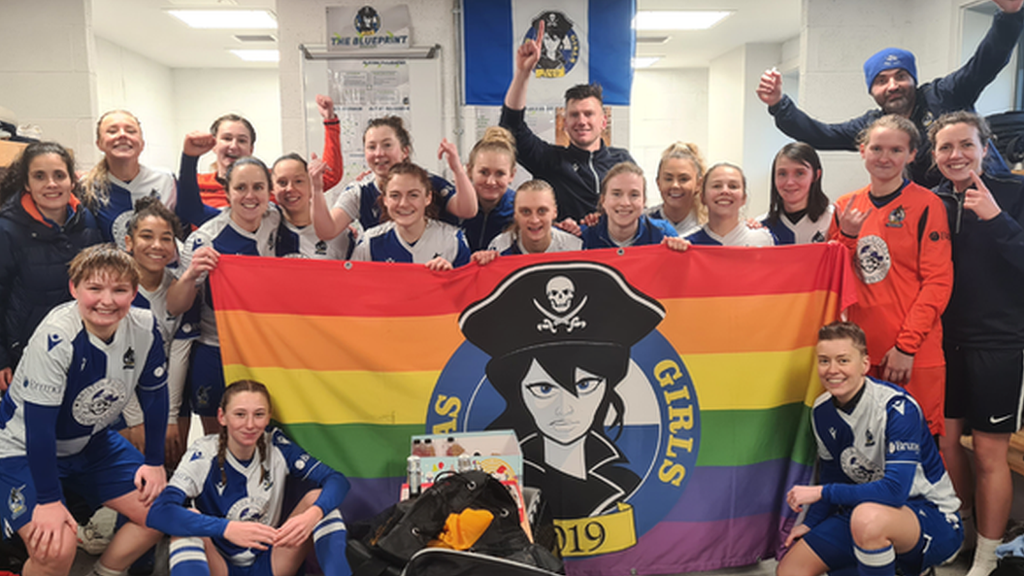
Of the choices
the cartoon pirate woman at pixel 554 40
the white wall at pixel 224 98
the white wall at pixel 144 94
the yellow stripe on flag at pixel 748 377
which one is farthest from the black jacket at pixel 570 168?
the white wall at pixel 224 98

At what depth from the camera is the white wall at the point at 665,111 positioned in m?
10.2

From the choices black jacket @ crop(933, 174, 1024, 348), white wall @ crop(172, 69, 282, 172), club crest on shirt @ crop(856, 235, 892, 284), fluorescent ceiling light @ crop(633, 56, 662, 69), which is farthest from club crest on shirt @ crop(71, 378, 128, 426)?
white wall @ crop(172, 69, 282, 172)

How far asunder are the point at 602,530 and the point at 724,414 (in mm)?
625

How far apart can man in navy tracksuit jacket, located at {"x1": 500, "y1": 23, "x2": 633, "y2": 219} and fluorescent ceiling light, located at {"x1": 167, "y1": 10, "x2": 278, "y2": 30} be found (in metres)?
4.16

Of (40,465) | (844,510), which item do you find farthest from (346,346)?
(844,510)

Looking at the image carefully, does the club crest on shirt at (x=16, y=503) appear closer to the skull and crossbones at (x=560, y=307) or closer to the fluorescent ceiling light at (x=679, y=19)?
the skull and crossbones at (x=560, y=307)

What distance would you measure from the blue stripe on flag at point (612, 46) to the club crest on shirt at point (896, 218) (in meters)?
2.81

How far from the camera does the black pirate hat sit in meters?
2.47

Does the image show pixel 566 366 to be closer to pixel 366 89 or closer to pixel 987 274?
pixel 987 274

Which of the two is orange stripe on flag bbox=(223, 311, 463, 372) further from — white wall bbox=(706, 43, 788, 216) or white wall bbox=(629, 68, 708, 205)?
white wall bbox=(629, 68, 708, 205)

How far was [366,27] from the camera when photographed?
16.6ft

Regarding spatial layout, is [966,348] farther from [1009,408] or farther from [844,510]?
[844,510]

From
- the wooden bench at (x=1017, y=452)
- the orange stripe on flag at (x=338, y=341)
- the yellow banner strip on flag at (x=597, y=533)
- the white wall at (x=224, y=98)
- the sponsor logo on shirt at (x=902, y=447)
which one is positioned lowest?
the yellow banner strip on flag at (x=597, y=533)

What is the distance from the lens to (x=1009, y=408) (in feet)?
8.21
